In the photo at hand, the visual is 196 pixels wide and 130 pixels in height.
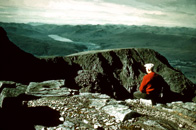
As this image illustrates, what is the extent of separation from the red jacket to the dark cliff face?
13.5 m

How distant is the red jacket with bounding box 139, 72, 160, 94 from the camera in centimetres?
889

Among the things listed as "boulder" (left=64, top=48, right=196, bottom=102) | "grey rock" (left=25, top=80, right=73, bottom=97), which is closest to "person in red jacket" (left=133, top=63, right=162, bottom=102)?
"grey rock" (left=25, top=80, right=73, bottom=97)

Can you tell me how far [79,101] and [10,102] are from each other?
3991 mm

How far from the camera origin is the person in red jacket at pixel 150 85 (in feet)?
29.2

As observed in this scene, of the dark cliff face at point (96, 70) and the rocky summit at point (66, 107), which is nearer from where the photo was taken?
the rocky summit at point (66, 107)

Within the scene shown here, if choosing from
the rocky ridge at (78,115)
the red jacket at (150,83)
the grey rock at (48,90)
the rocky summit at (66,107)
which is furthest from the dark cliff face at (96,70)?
the red jacket at (150,83)

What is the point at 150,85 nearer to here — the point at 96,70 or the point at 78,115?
the point at 78,115

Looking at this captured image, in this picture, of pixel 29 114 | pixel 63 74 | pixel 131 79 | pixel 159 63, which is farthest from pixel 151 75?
pixel 159 63

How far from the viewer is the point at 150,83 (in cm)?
913

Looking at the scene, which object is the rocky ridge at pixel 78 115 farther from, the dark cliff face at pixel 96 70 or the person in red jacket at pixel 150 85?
the dark cliff face at pixel 96 70

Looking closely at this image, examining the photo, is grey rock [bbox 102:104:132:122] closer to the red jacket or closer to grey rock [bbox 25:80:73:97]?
the red jacket

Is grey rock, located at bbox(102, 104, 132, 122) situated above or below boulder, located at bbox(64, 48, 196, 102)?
above

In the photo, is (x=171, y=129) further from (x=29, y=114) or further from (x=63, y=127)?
(x=29, y=114)

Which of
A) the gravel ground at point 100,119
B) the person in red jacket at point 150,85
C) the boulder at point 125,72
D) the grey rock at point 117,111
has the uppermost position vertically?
the person in red jacket at point 150,85
